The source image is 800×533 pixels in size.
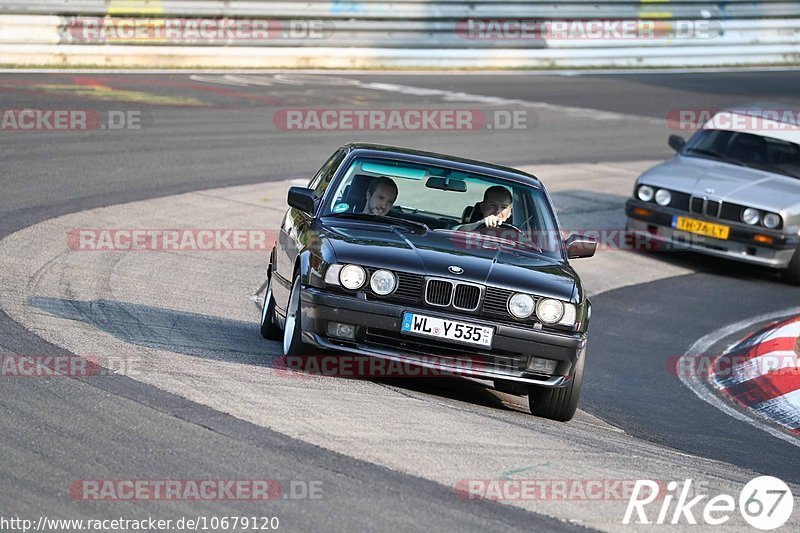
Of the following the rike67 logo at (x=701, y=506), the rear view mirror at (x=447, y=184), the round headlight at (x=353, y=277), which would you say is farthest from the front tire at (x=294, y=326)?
the rike67 logo at (x=701, y=506)

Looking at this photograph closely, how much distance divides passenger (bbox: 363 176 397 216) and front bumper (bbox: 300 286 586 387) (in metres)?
1.20

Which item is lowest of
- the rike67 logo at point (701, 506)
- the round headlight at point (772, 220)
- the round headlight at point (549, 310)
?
the round headlight at point (772, 220)

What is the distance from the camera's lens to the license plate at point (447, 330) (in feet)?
24.6

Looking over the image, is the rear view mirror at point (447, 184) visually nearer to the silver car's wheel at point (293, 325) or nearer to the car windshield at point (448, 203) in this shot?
the car windshield at point (448, 203)

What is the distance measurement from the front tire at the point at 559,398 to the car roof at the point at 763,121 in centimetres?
885

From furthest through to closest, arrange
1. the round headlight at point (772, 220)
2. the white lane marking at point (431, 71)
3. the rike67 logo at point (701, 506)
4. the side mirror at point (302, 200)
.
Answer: the white lane marking at point (431, 71), the round headlight at point (772, 220), the side mirror at point (302, 200), the rike67 logo at point (701, 506)

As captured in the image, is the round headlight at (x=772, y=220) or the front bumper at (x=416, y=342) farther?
the round headlight at (x=772, y=220)

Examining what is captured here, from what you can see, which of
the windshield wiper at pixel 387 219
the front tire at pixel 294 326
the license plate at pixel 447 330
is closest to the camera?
the license plate at pixel 447 330

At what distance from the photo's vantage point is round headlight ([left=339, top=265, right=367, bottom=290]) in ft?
24.9

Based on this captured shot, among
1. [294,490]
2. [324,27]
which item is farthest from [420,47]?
[294,490]

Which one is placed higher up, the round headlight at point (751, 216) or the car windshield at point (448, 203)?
the car windshield at point (448, 203)

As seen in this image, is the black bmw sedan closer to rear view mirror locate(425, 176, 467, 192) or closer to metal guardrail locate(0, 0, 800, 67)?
rear view mirror locate(425, 176, 467, 192)

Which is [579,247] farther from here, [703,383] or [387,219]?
[703,383]

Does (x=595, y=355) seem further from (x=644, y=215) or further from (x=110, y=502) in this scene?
(x=110, y=502)
